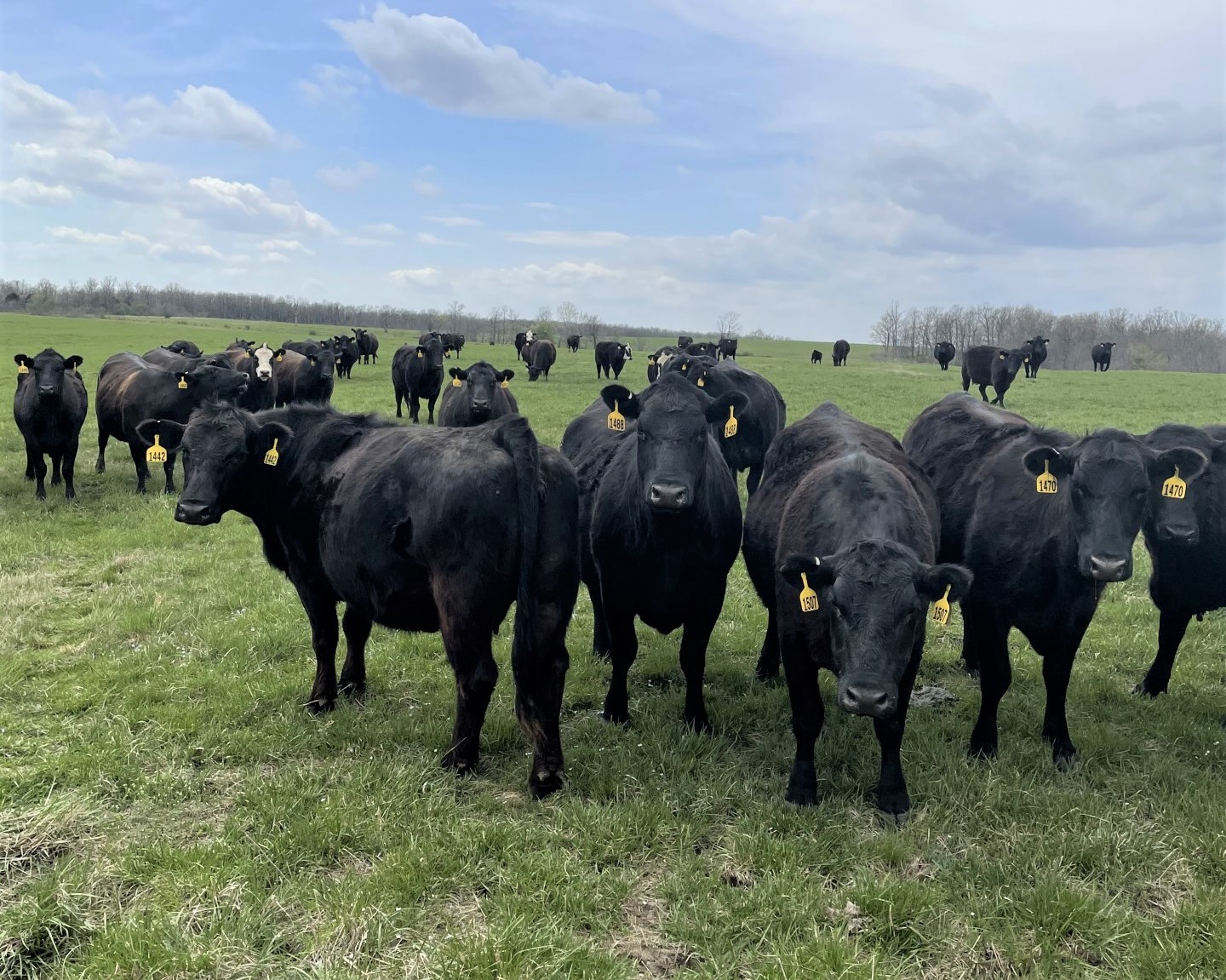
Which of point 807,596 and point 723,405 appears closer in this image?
point 807,596

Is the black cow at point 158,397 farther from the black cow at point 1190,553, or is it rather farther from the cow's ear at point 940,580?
the black cow at point 1190,553

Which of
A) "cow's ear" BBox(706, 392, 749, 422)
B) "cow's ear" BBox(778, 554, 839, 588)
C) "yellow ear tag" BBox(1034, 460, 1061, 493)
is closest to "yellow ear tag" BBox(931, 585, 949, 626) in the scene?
"cow's ear" BBox(778, 554, 839, 588)

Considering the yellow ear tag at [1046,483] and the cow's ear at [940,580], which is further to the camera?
the yellow ear tag at [1046,483]

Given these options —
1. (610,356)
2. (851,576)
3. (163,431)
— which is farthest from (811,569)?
(610,356)

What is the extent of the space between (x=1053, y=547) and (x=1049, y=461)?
1.86 ft

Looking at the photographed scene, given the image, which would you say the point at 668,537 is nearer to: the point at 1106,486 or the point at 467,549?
the point at 467,549

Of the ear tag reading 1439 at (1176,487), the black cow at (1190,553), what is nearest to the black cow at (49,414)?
the ear tag reading 1439 at (1176,487)

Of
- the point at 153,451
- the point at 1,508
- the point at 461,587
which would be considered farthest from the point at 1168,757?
the point at 1,508

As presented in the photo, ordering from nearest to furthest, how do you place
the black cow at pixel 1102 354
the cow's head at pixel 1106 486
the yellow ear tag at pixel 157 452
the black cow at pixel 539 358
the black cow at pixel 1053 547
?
the cow's head at pixel 1106 486, the black cow at pixel 1053 547, the yellow ear tag at pixel 157 452, the black cow at pixel 539 358, the black cow at pixel 1102 354

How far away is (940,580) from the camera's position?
4.05 m

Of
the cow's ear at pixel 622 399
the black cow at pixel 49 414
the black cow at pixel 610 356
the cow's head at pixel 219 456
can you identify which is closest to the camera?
the cow's head at pixel 219 456

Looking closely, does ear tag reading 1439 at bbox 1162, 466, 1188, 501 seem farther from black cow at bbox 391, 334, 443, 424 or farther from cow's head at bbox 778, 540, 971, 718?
black cow at bbox 391, 334, 443, 424

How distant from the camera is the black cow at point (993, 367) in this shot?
30.5m

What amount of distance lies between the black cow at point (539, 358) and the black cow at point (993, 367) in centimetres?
1812
